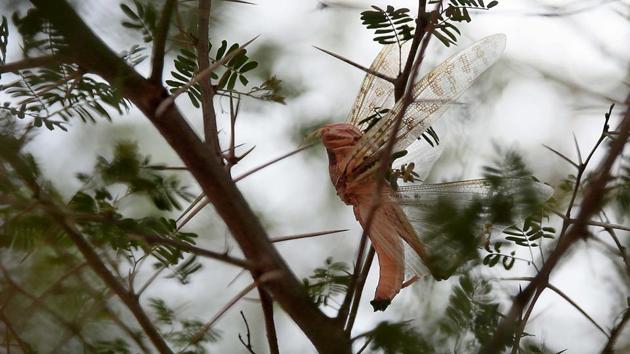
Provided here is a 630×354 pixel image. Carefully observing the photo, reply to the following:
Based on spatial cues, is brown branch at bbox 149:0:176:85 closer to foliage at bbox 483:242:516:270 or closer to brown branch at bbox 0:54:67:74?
brown branch at bbox 0:54:67:74

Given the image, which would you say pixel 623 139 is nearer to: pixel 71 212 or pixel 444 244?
pixel 444 244

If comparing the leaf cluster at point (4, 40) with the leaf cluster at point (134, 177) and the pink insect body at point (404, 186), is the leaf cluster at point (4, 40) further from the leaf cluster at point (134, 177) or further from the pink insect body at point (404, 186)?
the pink insect body at point (404, 186)

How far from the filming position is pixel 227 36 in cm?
96

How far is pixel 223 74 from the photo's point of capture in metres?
0.99

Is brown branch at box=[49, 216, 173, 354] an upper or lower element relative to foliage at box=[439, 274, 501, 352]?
upper

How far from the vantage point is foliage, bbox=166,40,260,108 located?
950 mm

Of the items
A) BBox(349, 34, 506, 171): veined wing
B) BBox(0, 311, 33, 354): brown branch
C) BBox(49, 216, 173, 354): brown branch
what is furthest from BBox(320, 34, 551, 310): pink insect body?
BBox(0, 311, 33, 354): brown branch

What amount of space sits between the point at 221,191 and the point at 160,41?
0.45ft

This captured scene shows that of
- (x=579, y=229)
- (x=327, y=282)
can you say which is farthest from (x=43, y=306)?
(x=579, y=229)

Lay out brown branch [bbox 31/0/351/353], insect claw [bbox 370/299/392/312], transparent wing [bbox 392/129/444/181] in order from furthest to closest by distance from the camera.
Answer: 1. transparent wing [bbox 392/129/444/181]
2. insect claw [bbox 370/299/392/312]
3. brown branch [bbox 31/0/351/353]

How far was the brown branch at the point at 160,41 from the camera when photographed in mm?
695

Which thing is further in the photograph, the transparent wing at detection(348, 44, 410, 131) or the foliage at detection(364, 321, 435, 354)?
the transparent wing at detection(348, 44, 410, 131)

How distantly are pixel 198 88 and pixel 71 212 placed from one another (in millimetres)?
288

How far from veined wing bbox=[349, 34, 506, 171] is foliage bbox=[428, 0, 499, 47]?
4 centimetres
